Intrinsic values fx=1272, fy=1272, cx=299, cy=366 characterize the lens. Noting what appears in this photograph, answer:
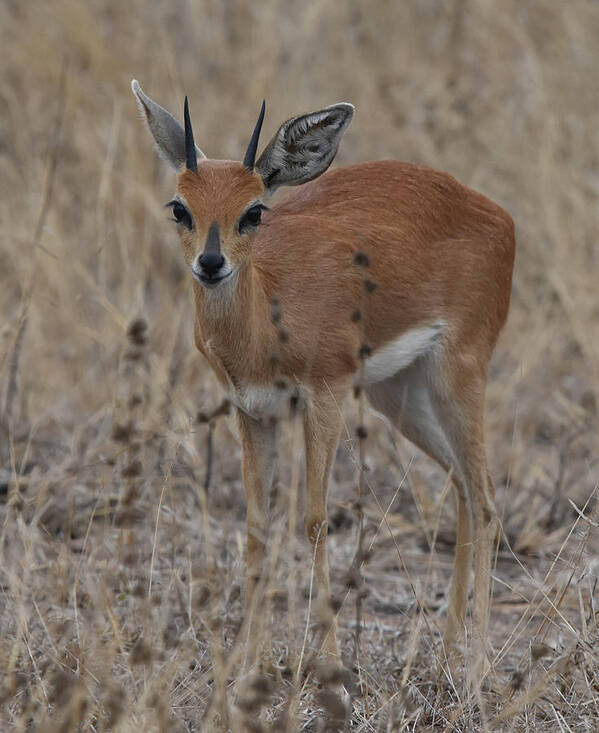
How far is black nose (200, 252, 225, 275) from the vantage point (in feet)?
14.0

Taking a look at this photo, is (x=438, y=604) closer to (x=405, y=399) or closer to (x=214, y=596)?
(x=405, y=399)

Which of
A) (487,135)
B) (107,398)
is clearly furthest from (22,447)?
(487,135)

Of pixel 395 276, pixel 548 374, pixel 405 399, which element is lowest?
pixel 548 374

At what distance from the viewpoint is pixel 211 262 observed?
426 cm

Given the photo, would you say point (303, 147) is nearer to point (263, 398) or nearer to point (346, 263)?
point (346, 263)

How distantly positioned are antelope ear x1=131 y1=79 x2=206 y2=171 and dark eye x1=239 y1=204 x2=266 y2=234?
41cm

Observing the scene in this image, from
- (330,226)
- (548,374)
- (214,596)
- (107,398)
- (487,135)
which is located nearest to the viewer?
(214,596)

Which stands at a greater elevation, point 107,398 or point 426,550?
point 107,398

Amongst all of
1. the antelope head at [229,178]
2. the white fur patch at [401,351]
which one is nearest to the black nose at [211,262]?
the antelope head at [229,178]

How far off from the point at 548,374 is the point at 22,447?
12.5 feet

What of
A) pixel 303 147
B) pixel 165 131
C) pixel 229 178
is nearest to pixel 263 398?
pixel 229 178

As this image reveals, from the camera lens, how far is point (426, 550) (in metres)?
6.58

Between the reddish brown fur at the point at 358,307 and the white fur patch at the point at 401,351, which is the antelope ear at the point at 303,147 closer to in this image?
the reddish brown fur at the point at 358,307

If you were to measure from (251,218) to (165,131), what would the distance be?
21.3 inches
